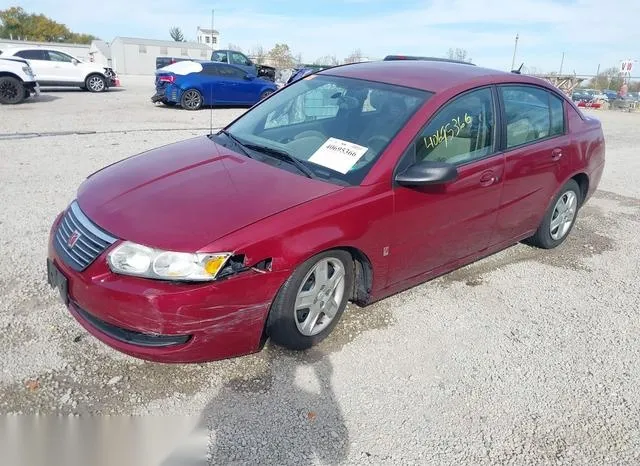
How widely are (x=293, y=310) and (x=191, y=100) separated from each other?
45.4 ft

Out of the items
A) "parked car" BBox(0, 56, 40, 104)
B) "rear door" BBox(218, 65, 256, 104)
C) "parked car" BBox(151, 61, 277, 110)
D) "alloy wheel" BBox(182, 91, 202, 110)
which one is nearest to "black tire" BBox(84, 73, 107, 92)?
"parked car" BBox(151, 61, 277, 110)

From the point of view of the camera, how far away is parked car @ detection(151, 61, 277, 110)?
15.1 meters

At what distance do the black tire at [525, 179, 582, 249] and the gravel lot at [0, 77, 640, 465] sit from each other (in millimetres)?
335

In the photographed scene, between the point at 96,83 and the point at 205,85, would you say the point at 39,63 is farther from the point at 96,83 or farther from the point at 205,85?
the point at 205,85

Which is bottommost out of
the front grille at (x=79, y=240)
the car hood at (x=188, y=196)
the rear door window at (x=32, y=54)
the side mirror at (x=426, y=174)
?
the front grille at (x=79, y=240)

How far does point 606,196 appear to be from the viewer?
7.28m

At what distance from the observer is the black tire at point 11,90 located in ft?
45.6

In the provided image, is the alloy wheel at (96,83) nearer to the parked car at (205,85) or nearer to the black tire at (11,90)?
the parked car at (205,85)

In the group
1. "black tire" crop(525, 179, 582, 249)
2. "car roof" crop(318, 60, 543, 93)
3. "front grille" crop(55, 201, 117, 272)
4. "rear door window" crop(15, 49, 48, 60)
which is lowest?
"black tire" crop(525, 179, 582, 249)

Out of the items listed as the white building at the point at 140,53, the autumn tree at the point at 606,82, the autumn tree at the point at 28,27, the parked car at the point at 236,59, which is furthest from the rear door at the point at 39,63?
the autumn tree at the point at 28,27

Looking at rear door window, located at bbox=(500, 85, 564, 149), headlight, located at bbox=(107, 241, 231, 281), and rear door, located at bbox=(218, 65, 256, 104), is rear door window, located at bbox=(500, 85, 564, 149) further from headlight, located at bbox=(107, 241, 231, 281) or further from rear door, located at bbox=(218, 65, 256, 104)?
rear door, located at bbox=(218, 65, 256, 104)

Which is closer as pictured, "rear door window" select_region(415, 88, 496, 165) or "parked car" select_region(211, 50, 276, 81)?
"rear door window" select_region(415, 88, 496, 165)

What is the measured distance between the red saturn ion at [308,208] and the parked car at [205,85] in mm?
11628

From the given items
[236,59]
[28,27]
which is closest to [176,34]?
[28,27]
